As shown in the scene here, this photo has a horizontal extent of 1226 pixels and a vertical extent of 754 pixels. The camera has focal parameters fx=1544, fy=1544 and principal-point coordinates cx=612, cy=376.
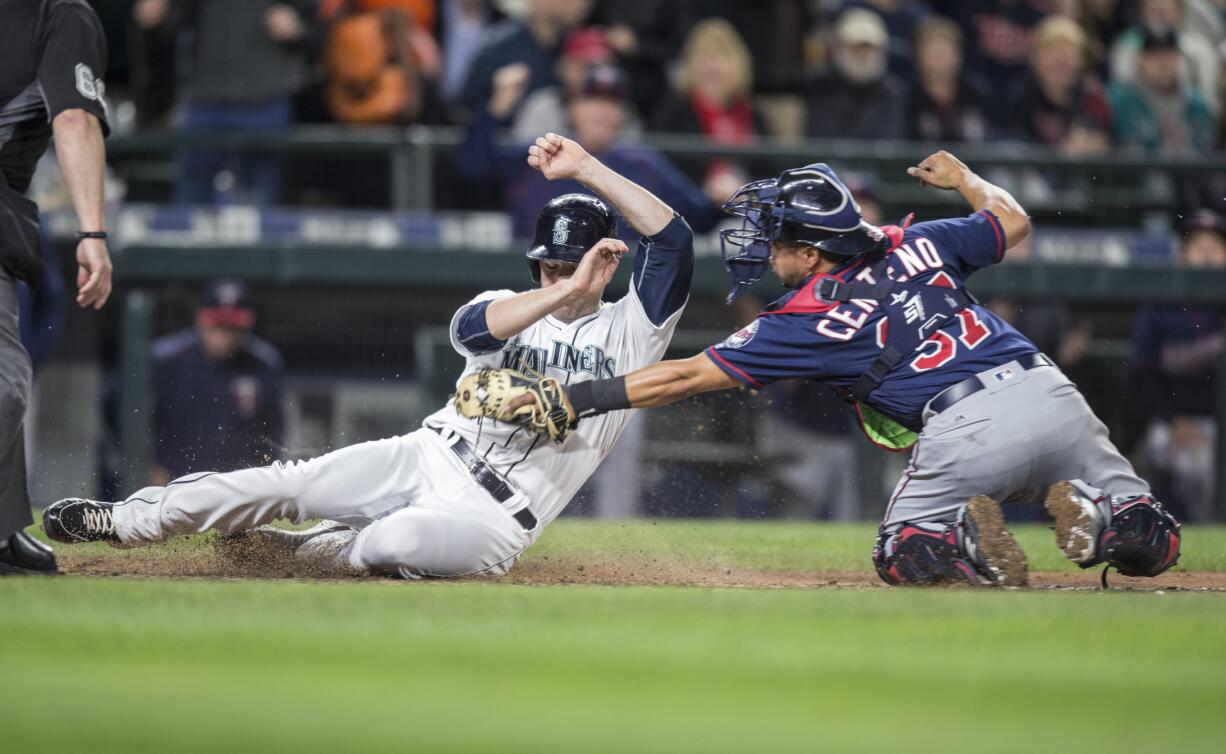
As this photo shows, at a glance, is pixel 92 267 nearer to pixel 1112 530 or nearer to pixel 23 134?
pixel 23 134

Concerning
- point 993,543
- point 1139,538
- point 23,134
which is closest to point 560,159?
point 23,134

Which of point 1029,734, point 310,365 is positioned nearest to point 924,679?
point 1029,734

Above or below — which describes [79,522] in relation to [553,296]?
below

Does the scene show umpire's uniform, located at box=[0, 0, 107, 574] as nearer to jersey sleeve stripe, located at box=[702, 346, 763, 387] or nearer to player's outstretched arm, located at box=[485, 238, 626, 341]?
player's outstretched arm, located at box=[485, 238, 626, 341]

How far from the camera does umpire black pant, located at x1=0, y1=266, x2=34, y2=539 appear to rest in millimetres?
5230

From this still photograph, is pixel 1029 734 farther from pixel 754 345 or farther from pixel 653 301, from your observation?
pixel 653 301

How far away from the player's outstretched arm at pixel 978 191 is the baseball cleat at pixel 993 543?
1.13 metres

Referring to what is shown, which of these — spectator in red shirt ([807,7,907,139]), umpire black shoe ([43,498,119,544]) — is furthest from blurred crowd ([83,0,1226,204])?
umpire black shoe ([43,498,119,544])

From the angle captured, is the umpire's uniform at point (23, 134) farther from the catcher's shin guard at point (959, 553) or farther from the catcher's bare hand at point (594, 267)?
the catcher's shin guard at point (959, 553)

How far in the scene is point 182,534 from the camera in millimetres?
5570

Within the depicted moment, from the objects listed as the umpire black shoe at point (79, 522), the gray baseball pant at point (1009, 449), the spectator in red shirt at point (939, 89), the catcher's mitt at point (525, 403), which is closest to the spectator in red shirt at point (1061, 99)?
the spectator in red shirt at point (939, 89)

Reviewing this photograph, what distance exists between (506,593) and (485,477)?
2.49 ft

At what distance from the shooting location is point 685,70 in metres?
11.2

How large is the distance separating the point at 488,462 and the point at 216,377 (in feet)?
14.6
